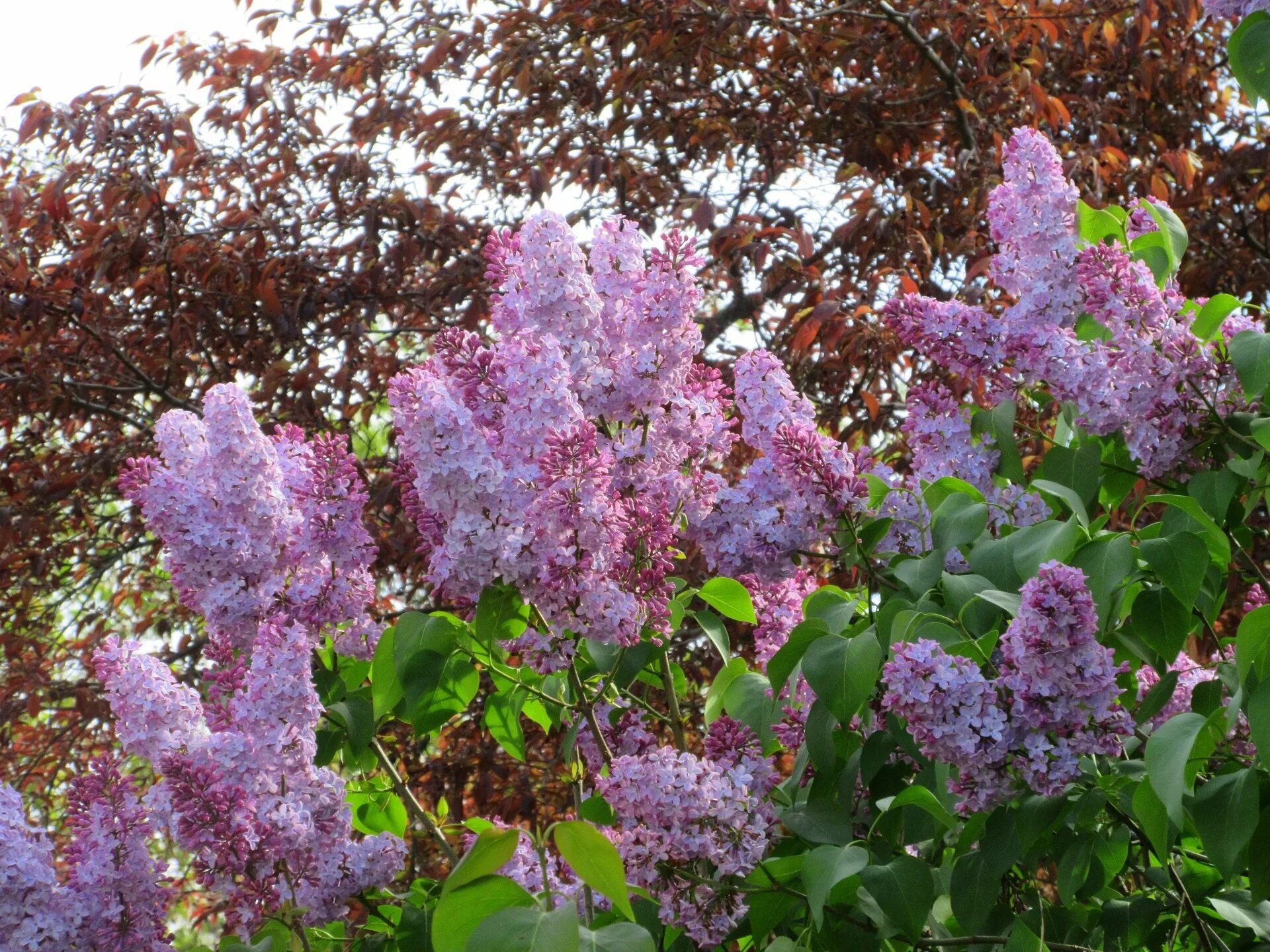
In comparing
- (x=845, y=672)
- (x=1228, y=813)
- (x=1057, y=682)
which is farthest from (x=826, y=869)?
(x=1228, y=813)

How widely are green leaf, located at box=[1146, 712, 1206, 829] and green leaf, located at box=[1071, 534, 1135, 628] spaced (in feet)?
0.64

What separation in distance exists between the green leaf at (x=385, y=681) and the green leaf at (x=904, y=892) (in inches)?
28.1

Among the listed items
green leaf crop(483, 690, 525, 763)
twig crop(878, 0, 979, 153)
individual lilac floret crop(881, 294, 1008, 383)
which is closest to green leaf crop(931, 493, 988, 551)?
individual lilac floret crop(881, 294, 1008, 383)

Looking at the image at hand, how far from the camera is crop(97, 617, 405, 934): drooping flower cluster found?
1679 millimetres

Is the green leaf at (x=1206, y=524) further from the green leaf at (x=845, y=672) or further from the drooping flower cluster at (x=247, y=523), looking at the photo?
the drooping flower cluster at (x=247, y=523)

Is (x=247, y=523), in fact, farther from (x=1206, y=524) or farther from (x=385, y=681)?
(x=1206, y=524)

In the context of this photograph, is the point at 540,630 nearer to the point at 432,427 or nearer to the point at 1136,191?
the point at 432,427

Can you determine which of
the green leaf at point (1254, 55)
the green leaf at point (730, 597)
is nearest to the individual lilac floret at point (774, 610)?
the green leaf at point (730, 597)

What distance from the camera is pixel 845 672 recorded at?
5.30 ft

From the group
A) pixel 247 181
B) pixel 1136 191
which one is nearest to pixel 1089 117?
pixel 1136 191

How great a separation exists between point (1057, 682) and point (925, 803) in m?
0.25

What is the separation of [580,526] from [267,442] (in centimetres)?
58

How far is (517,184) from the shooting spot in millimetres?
4289

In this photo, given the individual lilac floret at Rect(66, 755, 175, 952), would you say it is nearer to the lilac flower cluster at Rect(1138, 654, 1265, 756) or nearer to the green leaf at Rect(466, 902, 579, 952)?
the green leaf at Rect(466, 902, 579, 952)
